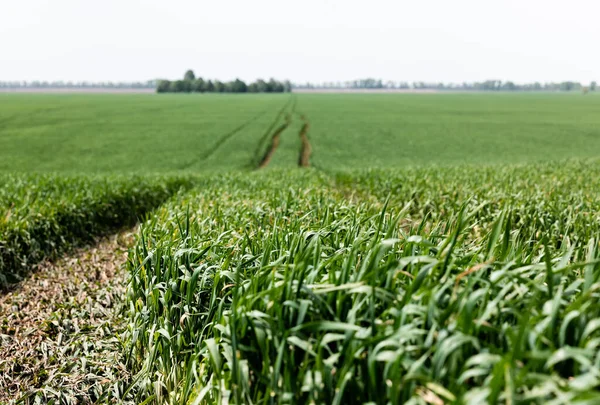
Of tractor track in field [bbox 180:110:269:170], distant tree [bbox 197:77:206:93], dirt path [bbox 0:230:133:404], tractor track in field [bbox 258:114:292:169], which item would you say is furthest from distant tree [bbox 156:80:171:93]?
dirt path [bbox 0:230:133:404]

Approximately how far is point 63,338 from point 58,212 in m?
5.25

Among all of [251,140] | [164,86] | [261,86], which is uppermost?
[261,86]

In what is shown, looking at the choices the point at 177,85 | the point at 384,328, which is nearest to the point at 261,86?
the point at 177,85

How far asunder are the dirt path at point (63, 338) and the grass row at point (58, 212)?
1.98ft

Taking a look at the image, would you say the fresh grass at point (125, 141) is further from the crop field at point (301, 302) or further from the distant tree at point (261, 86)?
the distant tree at point (261, 86)

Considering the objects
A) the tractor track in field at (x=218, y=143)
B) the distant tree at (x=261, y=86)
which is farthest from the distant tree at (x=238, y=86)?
the tractor track in field at (x=218, y=143)

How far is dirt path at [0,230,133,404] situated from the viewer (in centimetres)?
414

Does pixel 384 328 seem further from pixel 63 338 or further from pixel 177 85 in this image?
pixel 177 85

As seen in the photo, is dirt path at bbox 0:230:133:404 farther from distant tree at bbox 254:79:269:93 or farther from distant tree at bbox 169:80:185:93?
distant tree at bbox 254:79:269:93

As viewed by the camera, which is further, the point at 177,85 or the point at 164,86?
the point at 164,86

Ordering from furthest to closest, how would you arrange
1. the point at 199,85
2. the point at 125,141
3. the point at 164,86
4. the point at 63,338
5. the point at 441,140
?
the point at 199,85
the point at 164,86
the point at 441,140
the point at 125,141
the point at 63,338

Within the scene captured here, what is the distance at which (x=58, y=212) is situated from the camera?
9.66 meters

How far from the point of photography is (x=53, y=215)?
928 centimetres

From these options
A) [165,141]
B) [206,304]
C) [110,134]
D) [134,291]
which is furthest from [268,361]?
[110,134]
